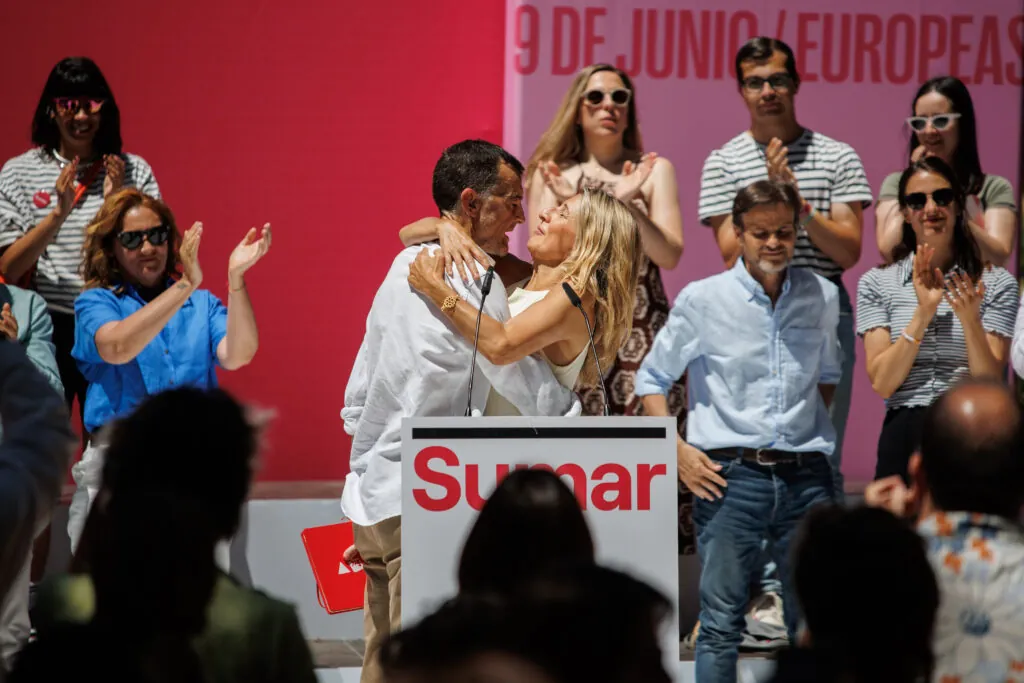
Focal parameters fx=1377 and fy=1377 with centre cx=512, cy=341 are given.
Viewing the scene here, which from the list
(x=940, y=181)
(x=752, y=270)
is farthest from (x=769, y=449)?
(x=940, y=181)

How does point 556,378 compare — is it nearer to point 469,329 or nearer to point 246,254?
point 469,329

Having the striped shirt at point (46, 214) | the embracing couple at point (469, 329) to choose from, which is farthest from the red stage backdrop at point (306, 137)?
the embracing couple at point (469, 329)

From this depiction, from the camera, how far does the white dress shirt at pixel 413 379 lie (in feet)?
11.4

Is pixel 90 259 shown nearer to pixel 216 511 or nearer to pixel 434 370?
pixel 434 370

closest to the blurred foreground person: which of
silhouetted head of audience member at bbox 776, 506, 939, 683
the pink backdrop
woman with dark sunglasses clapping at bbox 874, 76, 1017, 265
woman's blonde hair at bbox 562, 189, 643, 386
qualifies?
silhouetted head of audience member at bbox 776, 506, 939, 683

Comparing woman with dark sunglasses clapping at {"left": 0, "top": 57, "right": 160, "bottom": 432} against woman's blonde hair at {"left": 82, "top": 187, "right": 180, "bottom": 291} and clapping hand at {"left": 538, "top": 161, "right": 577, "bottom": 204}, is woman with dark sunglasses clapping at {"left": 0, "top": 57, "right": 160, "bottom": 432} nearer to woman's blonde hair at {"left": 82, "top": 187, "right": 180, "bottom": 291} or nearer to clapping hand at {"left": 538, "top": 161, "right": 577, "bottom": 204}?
woman's blonde hair at {"left": 82, "top": 187, "right": 180, "bottom": 291}

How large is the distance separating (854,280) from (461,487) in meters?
3.66

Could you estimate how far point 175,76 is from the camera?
6793 mm

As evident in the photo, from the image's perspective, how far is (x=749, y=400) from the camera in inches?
176

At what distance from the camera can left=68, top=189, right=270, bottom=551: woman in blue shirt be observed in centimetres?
477

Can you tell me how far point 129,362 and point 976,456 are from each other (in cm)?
335

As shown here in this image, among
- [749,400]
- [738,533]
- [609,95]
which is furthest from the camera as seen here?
[609,95]

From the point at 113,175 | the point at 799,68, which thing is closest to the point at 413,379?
the point at 113,175

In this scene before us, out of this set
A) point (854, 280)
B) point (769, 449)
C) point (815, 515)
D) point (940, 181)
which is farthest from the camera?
point (854, 280)
